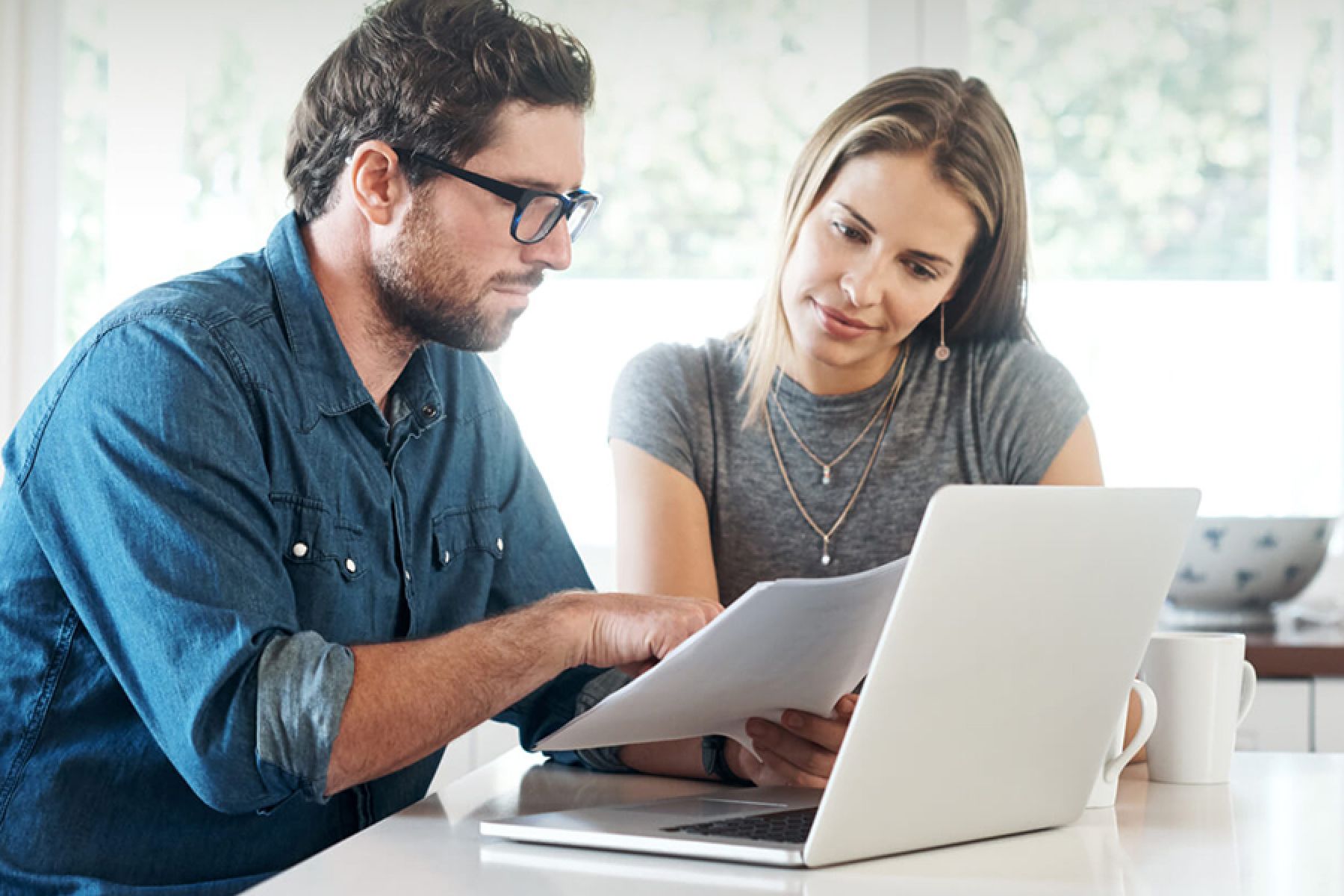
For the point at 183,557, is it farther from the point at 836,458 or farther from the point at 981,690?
the point at 836,458

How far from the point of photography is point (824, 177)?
1673 millimetres

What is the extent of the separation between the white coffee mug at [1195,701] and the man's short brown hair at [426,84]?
75 cm

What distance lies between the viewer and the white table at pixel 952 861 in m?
0.79

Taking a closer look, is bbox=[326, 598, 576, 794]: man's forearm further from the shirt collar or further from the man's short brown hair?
the man's short brown hair

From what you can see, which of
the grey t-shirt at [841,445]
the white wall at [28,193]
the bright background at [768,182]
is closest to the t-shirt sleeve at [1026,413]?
the grey t-shirt at [841,445]

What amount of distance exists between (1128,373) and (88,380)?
222 cm

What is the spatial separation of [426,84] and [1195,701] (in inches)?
34.6

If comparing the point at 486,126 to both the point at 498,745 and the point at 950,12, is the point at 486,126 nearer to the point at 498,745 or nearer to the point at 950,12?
the point at 498,745

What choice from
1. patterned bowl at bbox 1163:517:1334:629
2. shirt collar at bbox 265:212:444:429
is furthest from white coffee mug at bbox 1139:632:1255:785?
patterned bowl at bbox 1163:517:1334:629

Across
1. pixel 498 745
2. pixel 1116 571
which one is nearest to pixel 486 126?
pixel 1116 571

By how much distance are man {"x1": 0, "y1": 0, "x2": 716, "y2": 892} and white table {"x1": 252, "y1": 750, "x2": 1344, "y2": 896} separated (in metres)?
0.10

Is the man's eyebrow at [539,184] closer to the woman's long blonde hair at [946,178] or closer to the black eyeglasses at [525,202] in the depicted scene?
the black eyeglasses at [525,202]

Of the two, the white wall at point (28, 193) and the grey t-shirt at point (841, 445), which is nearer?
the grey t-shirt at point (841, 445)

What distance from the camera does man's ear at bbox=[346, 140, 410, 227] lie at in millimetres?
1286
